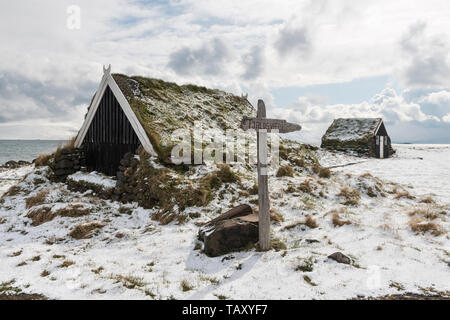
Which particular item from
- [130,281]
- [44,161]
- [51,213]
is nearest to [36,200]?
[51,213]

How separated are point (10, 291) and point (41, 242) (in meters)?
3.29

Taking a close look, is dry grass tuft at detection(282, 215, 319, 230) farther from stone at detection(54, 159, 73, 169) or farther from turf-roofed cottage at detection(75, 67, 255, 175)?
stone at detection(54, 159, 73, 169)

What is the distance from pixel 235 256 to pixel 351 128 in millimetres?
31271

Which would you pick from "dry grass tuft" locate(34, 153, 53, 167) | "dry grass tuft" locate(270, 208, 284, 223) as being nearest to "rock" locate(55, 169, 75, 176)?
"dry grass tuft" locate(34, 153, 53, 167)

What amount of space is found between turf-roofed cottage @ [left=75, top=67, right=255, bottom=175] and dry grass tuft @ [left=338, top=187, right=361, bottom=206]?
7.41 metres

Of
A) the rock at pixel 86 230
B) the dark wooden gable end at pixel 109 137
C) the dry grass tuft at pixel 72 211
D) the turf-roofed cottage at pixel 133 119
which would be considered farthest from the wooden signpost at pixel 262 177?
the dark wooden gable end at pixel 109 137

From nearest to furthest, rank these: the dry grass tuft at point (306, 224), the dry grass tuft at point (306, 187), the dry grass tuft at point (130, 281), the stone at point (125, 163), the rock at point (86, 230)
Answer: the dry grass tuft at point (130, 281) → the dry grass tuft at point (306, 224) → the rock at point (86, 230) → the dry grass tuft at point (306, 187) → the stone at point (125, 163)

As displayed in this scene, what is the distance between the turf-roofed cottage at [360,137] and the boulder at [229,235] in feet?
88.3

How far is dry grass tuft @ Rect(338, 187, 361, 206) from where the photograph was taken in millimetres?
10375

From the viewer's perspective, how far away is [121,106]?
12969 mm

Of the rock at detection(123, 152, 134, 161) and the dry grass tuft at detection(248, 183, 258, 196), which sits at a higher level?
the rock at detection(123, 152, 134, 161)

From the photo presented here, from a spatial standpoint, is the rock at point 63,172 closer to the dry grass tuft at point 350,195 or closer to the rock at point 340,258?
the dry grass tuft at point 350,195

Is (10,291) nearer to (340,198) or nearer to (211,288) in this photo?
(211,288)

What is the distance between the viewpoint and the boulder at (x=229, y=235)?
6570 mm
